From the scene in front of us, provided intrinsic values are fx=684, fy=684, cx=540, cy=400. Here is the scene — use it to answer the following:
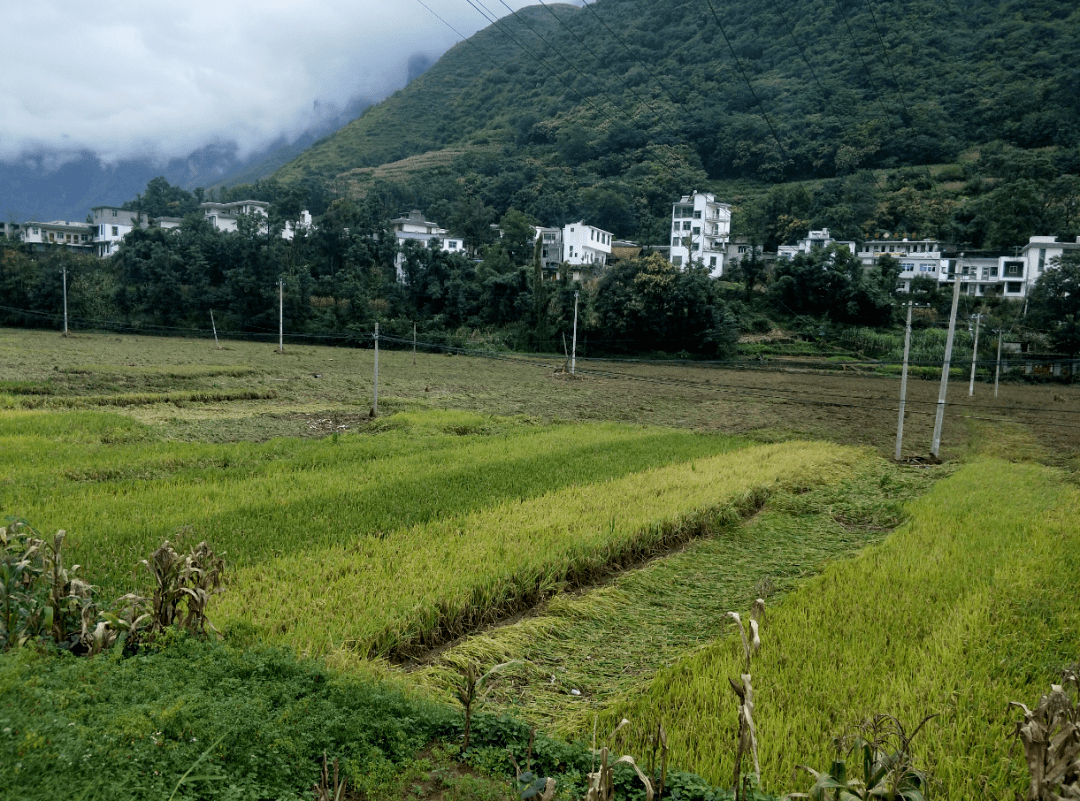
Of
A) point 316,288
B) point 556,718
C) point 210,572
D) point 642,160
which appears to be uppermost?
point 642,160

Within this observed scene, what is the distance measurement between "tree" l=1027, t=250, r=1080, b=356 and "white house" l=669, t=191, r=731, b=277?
24723mm

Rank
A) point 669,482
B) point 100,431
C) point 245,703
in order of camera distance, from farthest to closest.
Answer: point 100,431 → point 669,482 → point 245,703

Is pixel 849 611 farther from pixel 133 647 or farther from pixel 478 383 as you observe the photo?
pixel 478 383

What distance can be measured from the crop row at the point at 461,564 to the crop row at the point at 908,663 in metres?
2.27

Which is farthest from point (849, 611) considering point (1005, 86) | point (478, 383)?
point (1005, 86)

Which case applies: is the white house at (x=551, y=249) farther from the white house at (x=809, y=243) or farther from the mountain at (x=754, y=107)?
the white house at (x=809, y=243)

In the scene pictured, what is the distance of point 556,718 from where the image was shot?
549 cm

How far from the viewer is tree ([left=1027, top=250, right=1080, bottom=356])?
41719 millimetres

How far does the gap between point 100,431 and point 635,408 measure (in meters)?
17.7

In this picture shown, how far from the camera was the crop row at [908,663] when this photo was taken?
4.87 meters

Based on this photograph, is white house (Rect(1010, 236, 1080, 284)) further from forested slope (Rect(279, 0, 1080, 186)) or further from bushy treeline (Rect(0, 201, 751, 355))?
forested slope (Rect(279, 0, 1080, 186))

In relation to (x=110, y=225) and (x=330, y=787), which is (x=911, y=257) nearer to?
(x=330, y=787)

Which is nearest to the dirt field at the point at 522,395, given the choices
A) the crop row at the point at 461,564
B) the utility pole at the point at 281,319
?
the utility pole at the point at 281,319

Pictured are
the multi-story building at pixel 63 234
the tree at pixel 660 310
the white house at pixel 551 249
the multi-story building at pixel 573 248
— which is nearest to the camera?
the tree at pixel 660 310
